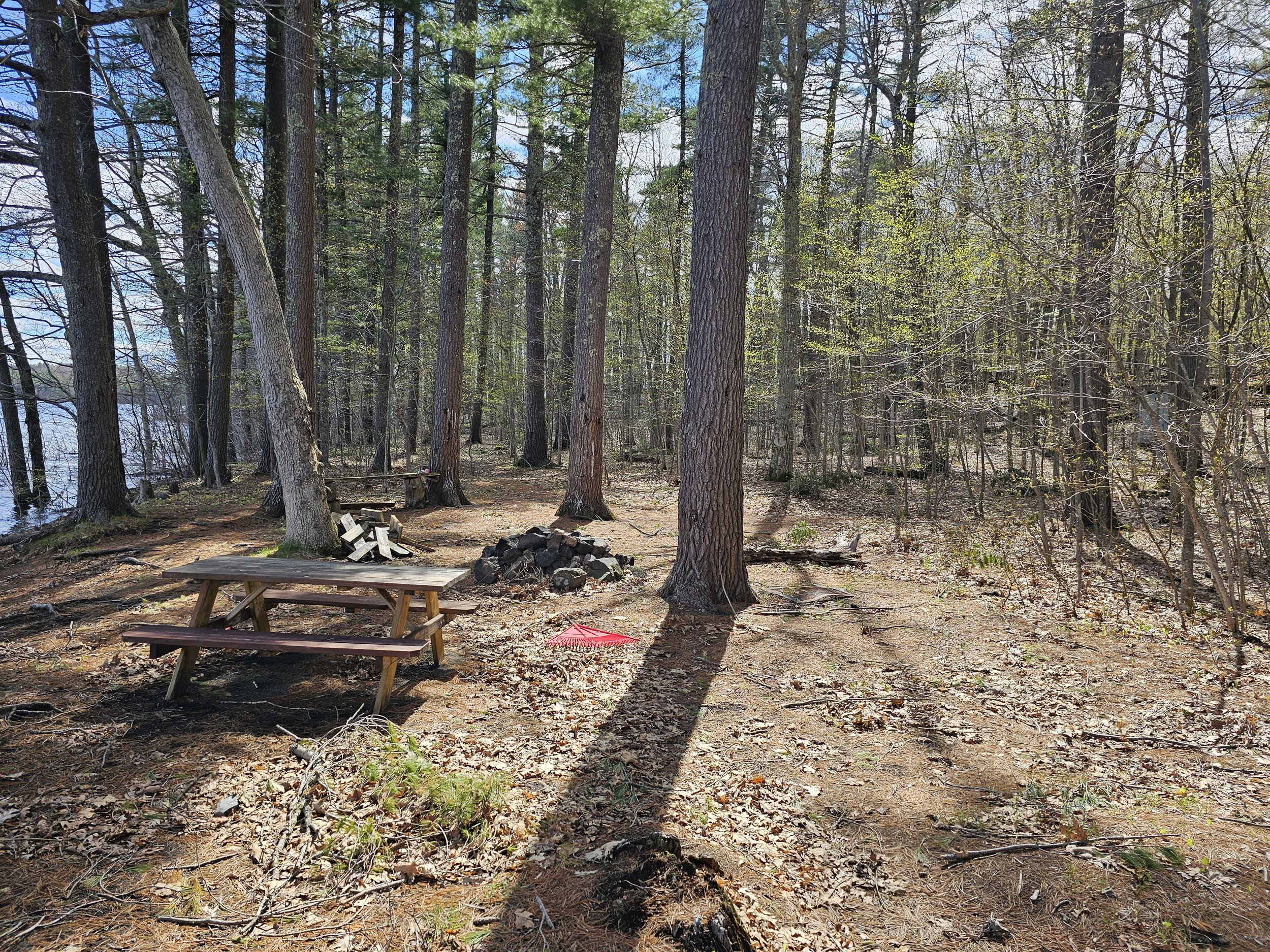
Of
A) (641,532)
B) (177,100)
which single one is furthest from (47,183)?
(641,532)

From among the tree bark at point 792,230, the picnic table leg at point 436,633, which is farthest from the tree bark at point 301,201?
the tree bark at point 792,230

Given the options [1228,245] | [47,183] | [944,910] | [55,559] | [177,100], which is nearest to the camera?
[944,910]

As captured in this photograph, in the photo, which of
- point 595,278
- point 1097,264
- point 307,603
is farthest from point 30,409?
point 1097,264

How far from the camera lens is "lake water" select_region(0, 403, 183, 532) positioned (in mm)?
13969

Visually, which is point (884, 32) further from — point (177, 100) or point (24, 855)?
point (24, 855)

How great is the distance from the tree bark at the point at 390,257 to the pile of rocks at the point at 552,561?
328 inches

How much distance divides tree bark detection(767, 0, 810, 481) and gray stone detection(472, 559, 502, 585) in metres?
8.46

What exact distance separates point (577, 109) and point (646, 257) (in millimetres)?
5327

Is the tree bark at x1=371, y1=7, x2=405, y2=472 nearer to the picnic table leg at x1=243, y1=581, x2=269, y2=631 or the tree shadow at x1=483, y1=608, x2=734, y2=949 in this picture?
the picnic table leg at x1=243, y1=581, x2=269, y2=631

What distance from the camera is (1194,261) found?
6.16 metres

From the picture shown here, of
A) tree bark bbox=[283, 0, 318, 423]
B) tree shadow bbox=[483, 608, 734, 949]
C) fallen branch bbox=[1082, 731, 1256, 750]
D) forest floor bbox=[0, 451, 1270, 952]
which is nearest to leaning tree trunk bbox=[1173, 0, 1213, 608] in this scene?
forest floor bbox=[0, 451, 1270, 952]

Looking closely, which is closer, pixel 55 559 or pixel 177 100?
pixel 177 100

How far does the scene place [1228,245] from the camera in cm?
504

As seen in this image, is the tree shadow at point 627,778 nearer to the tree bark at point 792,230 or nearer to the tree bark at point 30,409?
the tree bark at point 792,230
